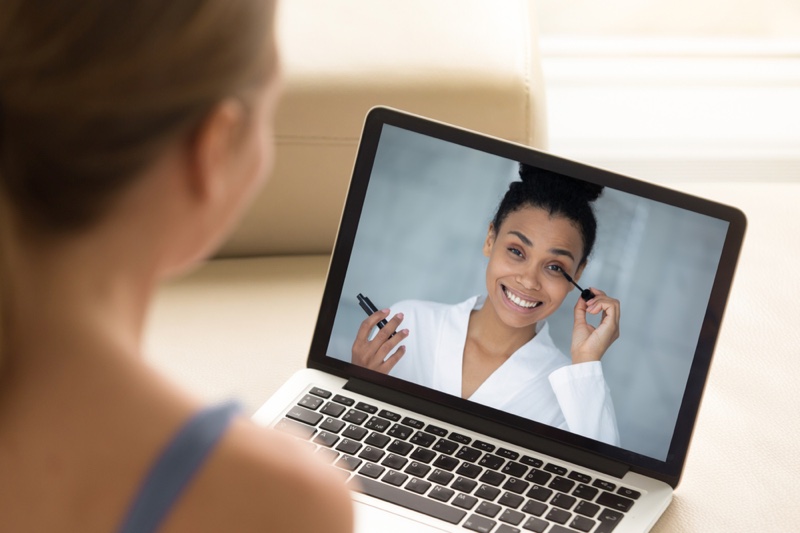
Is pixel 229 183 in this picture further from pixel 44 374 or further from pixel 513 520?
pixel 513 520

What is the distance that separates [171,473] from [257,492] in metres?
0.03

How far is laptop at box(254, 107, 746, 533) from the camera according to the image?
0.81 meters

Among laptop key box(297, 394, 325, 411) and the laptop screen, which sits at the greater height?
the laptop screen

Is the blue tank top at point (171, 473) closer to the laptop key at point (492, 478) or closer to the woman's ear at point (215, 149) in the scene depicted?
the woman's ear at point (215, 149)

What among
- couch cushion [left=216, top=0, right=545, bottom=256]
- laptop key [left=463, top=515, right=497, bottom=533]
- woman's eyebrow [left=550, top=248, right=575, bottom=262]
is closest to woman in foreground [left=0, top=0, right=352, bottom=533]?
laptop key [left=463, top=515, right=497, bottom=533]

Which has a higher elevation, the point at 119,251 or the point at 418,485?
the point at 119,251

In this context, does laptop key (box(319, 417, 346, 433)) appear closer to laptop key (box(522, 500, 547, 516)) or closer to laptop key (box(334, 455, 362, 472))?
laptop key (box(334, 455, 362, 472))

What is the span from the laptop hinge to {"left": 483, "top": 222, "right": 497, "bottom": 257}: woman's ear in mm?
132

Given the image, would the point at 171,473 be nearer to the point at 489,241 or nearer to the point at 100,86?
the point at 100,86

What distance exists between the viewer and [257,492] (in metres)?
0.42

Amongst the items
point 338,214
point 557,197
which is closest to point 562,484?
point 557,197

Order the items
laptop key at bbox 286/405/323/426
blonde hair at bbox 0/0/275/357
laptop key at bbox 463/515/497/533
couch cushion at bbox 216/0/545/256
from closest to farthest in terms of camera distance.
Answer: blonde hair at bbox 0/0/275/357, laptop key at bbox 463/515/497/533, laptop key at bbox 286/405/323/426, couch cushion at bbox 216/0/545/256

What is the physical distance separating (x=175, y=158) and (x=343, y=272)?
0.49 metres

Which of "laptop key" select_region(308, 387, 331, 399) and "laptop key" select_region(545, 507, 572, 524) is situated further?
"laptop key" select_region(308, 387, 331, 399)
